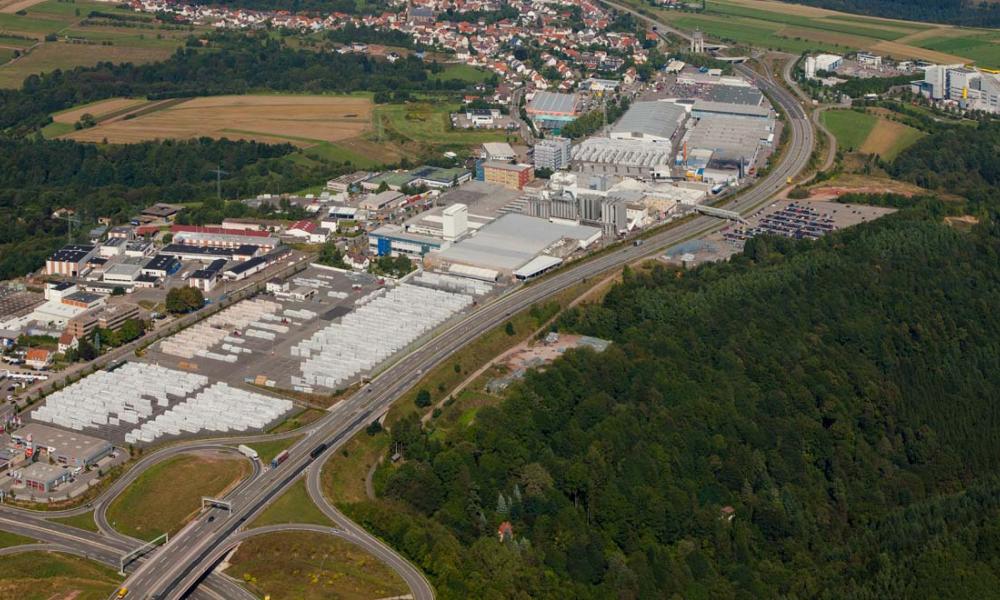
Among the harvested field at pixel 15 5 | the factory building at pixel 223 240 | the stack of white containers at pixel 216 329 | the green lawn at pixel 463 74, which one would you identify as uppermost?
the harvested field at pixel 15 5

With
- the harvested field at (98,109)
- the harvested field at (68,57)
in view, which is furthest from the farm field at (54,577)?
the harvested field at (68,57)

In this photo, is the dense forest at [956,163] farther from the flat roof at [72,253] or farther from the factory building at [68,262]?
the factory building at [68,262]

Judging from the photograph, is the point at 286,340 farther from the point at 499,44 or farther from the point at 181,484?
the point at 499,44

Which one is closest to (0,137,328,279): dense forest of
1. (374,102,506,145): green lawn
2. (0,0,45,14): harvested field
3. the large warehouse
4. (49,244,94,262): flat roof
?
(49,244,94,262): flat roof

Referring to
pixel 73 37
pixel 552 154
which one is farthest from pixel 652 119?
pixel 73 37

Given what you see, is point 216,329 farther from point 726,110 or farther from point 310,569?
point 726,110

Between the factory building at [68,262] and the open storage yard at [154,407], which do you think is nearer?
the open storage yard at [154,407]

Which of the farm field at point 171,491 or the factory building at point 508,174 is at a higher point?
the factory building at point 508,174
